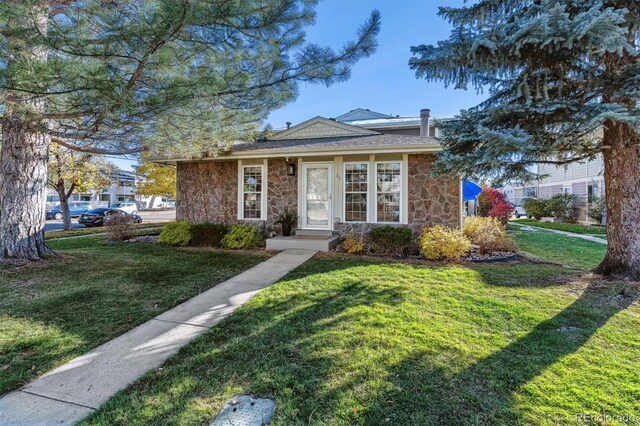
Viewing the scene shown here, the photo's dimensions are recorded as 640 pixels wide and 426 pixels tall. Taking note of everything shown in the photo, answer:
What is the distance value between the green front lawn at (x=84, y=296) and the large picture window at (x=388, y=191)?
11.9 ft

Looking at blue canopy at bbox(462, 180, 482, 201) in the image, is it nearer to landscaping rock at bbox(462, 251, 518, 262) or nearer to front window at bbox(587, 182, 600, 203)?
landscaping rock at bbox(462, 251, 518, 262)

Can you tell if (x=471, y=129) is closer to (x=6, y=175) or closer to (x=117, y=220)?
(x=6, y=175)

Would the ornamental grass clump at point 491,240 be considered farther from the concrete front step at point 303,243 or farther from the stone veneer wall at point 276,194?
the concrete front step at point 303,243

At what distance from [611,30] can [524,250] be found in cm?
631

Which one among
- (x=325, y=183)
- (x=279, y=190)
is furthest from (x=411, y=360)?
(x=279, y=190)

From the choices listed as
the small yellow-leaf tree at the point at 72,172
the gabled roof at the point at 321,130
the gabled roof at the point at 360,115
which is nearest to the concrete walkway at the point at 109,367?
the gabled roof at the point at 321,130

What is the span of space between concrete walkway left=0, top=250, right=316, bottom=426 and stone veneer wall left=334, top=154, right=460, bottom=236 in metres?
5.43

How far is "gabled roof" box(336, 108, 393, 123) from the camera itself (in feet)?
61.3

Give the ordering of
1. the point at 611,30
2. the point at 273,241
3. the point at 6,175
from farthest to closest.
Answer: the point at 273,241, the point at 6,175, the point at 611,30

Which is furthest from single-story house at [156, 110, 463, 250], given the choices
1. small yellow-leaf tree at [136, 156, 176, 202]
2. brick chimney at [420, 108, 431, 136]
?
small yellow-leaf tree at [136, 156, 176, 202]

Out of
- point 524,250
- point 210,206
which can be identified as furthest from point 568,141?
point 210,206

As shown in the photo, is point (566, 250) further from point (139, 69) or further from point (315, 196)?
point (139, 69)

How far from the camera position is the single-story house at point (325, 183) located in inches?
335

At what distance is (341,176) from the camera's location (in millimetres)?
9227
